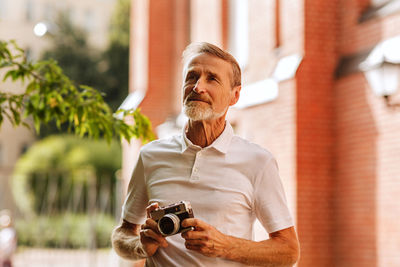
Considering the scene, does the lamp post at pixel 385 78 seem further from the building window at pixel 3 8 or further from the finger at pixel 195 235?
the building window at pixel 3 8

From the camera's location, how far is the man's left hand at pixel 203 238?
2.11 m

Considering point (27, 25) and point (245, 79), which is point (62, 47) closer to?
point (27, 25)

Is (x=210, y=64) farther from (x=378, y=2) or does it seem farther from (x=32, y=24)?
(x=32, y=24)

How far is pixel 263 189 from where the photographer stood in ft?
7.68

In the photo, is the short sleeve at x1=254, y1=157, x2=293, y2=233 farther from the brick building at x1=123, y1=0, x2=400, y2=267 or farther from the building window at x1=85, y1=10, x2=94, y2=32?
the building window at x1=85, y1=10, x2=94, y2=32

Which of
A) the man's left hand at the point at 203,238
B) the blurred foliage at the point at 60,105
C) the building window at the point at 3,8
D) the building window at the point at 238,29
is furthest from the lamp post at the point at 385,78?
the building window at the point at 3,8

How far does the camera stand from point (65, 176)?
71.3 ft

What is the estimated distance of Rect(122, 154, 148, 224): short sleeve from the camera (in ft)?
8.34

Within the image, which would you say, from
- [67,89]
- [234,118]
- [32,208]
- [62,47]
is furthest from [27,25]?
[67,89]

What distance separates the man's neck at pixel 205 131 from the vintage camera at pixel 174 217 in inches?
15.1

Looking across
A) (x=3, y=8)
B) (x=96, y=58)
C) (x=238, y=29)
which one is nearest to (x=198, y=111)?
(x=238, y=29)

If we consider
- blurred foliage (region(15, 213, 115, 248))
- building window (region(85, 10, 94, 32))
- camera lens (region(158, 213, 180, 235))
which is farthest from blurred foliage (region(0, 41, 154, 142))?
building window (region(85, 10, 94, 32))

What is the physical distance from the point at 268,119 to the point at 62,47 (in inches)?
1029

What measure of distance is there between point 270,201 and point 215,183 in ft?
0.73
